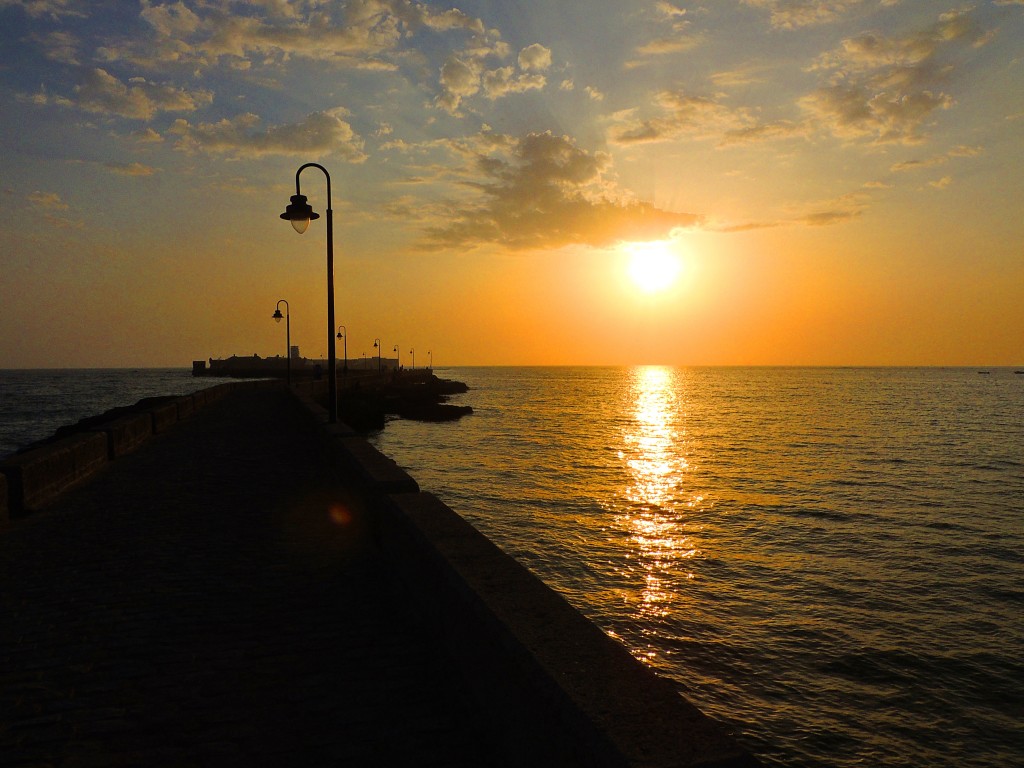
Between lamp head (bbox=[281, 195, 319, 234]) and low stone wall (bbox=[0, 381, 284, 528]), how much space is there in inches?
215

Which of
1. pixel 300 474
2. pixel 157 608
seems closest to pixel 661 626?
pixel 300 474

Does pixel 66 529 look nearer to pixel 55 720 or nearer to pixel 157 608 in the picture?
pixel 157 608

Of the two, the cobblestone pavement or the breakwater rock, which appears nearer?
the cobblestone pavement

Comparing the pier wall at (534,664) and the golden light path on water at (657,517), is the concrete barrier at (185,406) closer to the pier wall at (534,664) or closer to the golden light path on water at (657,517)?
the golden light path on water at (657,517)

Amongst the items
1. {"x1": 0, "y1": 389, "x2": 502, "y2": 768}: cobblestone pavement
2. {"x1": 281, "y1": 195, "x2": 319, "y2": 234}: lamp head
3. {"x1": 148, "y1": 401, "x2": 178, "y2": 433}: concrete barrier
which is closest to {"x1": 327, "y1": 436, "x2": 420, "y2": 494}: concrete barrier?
{"x1": 0, "y1": 389, "x2": 502, "y2": 768}: cobblestone pavement

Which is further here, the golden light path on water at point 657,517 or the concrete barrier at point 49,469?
the golden light path on water at point 657,517

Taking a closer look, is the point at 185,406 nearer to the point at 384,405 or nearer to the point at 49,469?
the point at 49,469

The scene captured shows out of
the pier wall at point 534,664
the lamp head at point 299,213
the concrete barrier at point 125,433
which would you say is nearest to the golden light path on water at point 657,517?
the pier wall at point 534,664

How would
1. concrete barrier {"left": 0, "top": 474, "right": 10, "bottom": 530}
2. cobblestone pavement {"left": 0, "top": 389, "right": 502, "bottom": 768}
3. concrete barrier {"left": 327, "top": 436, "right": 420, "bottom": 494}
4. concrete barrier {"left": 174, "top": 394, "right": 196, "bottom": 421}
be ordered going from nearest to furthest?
cobblestone pavement {"left": 0, "top": 389, "right": 502, "bottom": 768}
concrete barrier {"left": 327, "top": 436, "right": 420, "bottom": 494}
concrete barrier {"left": 0, "top": 474, "right": 10, "bottom": 530}
concrete barrier {"left": 174, "top": 394, "right": 196, "bottom": 421}

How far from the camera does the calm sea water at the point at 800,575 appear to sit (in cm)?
881

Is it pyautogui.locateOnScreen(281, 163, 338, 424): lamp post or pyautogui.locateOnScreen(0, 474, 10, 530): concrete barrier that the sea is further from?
pyautogui.locateOnScreen(0, 474, 10, 530): concrete barrier

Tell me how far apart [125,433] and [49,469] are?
5.39 m

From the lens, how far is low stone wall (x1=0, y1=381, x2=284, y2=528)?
27.8 feet

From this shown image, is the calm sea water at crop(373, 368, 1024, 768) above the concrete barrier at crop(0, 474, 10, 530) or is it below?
below
